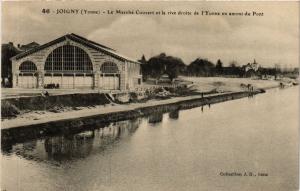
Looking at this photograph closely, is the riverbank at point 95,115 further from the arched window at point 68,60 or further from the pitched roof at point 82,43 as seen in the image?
the pitched roof at point 82,43

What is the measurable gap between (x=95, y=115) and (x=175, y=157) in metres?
1.34

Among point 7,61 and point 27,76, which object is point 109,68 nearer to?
point 27,76

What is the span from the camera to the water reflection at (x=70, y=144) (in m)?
5.11

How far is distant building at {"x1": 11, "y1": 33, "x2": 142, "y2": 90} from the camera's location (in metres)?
5.61

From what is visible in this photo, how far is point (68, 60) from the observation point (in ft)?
19.3

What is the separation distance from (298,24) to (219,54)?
1058 millimetres

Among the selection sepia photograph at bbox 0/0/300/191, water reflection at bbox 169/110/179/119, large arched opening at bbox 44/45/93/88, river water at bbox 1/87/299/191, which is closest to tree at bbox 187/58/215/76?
sepia photograph at bbox 0/0/300/191

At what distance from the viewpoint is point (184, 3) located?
5.21 m

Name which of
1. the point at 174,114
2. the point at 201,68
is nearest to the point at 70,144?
the point at 174,114

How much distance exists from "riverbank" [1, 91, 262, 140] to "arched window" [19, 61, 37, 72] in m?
0.69


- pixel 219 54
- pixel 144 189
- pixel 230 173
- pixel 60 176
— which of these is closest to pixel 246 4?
pixel 219 54

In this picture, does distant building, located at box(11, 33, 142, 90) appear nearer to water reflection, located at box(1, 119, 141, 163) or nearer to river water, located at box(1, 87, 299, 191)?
water reflection, located at box(1, 119, 141, 163)

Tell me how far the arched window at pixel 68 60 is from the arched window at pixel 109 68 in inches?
7.1

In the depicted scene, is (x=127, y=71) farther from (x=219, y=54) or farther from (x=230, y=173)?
(x=230, y=173)
